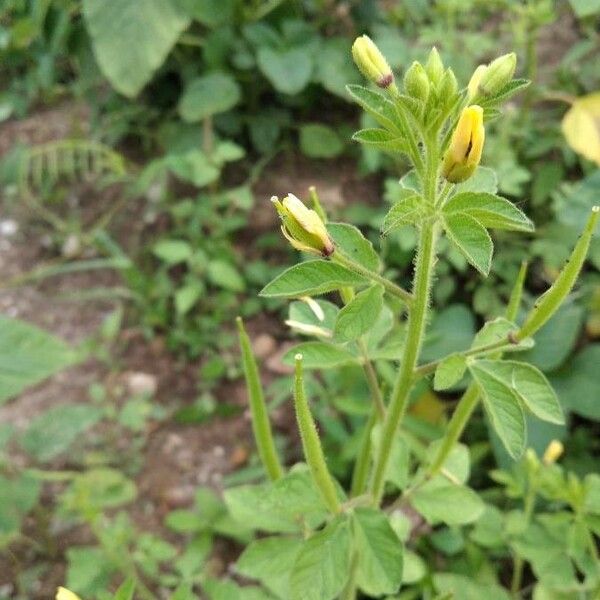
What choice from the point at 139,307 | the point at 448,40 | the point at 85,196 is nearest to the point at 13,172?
the point at 85,196

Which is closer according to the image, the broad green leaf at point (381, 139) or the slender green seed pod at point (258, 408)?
the broad green leaf at point (381, 139)

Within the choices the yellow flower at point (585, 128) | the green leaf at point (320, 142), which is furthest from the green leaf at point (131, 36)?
the yellow flower at point (585, 128)

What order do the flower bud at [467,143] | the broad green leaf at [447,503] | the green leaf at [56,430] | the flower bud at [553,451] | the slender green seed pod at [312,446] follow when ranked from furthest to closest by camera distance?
the green leaf at [56,430] < the flower bud at [553,451] < the broad green leaf at [447,503] < the slender green seed pod at [312,446] < the flower bud at [467,143]

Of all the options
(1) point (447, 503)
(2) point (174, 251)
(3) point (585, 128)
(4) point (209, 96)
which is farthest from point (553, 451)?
(4) point (209, 96)

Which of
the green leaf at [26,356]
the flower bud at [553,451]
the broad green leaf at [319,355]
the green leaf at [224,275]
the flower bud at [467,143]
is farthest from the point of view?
the green leaf at [224,275]

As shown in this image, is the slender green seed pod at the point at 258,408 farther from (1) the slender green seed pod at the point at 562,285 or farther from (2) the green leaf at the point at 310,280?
(1) the slender green seed pod at the point at 562,285

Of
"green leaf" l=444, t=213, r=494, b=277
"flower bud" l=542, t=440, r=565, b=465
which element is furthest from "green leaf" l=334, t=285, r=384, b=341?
"flower bud" l=542, t=440, r=565, b=465

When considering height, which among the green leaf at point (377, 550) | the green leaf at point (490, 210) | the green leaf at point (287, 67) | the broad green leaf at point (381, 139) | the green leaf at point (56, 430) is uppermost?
the broad green leaf at point (381, 139)

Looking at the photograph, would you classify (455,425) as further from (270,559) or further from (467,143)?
(467,143)
